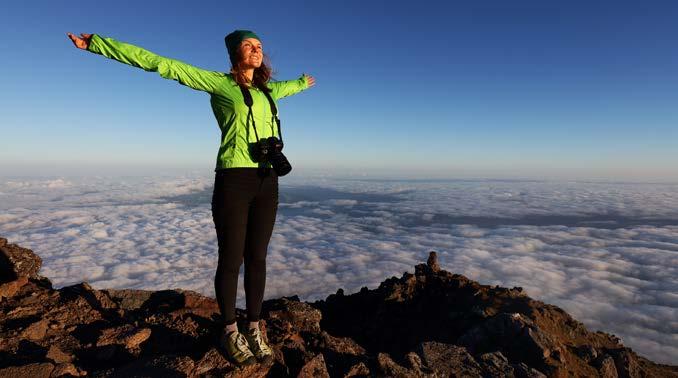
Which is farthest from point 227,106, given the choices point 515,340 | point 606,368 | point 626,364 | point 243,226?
point 626,364

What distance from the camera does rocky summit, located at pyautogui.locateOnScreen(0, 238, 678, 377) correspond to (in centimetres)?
332

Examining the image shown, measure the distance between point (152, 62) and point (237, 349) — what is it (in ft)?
8.63

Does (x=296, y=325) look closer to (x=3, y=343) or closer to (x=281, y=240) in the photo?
(x=3, y=343)

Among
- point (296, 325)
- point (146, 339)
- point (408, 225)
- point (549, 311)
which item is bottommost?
point (408, 225)

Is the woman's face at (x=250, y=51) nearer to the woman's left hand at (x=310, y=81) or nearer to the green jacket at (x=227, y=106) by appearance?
the green jacket at (x=227, y=106)

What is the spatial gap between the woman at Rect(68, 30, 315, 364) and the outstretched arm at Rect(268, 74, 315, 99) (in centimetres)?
12

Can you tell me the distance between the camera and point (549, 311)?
9977 mm

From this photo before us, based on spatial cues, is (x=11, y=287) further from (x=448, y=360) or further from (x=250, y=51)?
(x=448, y=360)

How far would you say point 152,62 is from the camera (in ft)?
8.31

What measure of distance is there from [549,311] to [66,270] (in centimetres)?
7158

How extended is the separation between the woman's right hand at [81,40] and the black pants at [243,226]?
1.31 m

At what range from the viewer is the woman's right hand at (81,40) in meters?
2.36

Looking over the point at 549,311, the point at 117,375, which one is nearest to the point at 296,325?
the point at 117,375

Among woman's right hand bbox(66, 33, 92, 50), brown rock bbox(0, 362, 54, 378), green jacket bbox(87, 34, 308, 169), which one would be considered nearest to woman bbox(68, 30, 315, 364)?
green jacket bbox(87, 34, 308, 169)
